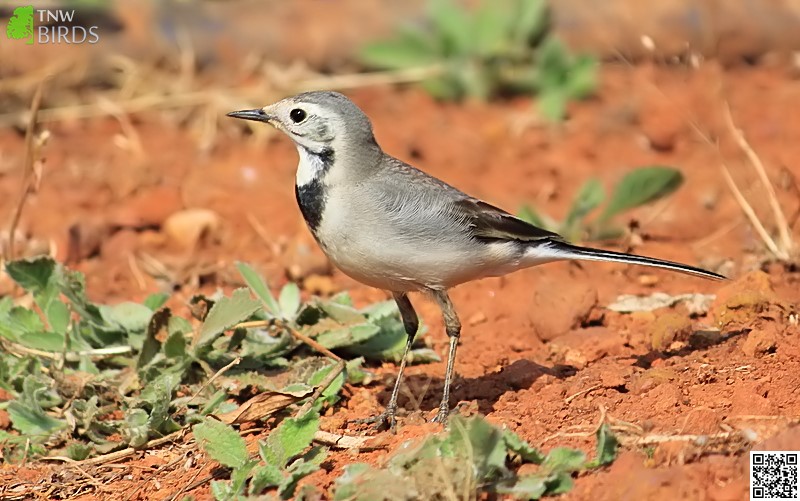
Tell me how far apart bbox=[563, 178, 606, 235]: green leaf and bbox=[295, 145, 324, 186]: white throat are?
2.36 m

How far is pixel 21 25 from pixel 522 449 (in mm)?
7721

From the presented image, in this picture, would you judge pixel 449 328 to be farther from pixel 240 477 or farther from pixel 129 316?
pixel 129 316

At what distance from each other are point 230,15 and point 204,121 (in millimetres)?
1447

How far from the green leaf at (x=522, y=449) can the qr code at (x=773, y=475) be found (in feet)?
2.64

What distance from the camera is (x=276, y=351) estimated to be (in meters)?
5.94

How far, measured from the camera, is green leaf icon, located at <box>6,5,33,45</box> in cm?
1026

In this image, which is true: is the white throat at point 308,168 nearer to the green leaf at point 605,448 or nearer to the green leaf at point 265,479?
the green leaf at point 265,479

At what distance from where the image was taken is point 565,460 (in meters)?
4.31

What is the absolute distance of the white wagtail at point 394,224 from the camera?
17.4 ft

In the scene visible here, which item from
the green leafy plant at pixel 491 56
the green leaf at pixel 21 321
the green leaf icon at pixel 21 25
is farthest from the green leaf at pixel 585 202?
the green leaf icon at pixel 21 25

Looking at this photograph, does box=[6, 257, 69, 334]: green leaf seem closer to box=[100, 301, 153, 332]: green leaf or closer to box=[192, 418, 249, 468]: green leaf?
box=[100, 301, 153, 332]: green leaf

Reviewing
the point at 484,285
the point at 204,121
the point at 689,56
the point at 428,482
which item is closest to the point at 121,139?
the point at 204,121

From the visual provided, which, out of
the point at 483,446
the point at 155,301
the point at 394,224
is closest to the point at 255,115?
the point at 394,224

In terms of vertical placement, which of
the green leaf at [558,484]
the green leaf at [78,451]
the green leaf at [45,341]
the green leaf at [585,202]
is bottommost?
the green leaf at [78,451]
